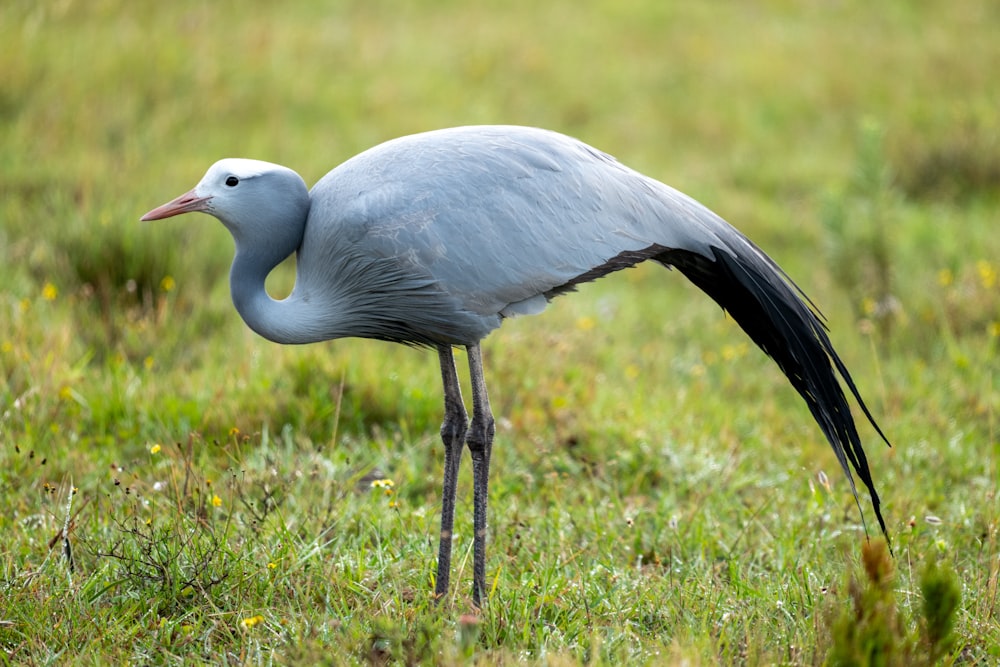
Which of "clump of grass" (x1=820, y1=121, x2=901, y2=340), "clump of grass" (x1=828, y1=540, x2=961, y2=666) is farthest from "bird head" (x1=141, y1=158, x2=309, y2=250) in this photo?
"clump of grass" (x1=820, y1=121, x2=901, y2=340)

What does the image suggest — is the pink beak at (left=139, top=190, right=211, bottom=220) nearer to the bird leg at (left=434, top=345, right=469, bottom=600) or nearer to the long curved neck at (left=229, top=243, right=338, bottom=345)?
the long curved neck at (left=229, top=243, right=338, bottom=345)

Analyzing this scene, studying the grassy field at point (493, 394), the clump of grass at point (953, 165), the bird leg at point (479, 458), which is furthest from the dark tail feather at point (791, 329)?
the clump of grass at point (953, 165)

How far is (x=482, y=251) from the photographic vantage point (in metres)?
3.27

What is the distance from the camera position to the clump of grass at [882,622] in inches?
93.4

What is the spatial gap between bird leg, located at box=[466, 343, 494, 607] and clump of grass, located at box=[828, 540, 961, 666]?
1.21 meters

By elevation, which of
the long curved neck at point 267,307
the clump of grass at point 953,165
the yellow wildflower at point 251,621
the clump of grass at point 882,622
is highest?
the clump of grass at point 953,165

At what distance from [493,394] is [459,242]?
1671mm

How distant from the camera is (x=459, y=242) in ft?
10.7

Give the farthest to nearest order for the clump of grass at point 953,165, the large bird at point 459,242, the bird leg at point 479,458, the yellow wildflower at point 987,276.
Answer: the clump of grass at point 953,165 → the yellow wildflower at point 987,276 → the bird leg at point 479,458 → the large bird at point 459,242

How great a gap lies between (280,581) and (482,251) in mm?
1201

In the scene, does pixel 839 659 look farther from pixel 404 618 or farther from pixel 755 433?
pixel 755 433

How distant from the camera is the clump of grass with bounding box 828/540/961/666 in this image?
2.37 m

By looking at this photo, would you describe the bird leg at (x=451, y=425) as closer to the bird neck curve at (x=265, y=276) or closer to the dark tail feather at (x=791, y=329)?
the bird neck curve at (x=265, y=276)

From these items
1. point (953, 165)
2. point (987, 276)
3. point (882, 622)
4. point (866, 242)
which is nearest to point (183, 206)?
point (882, 622)
